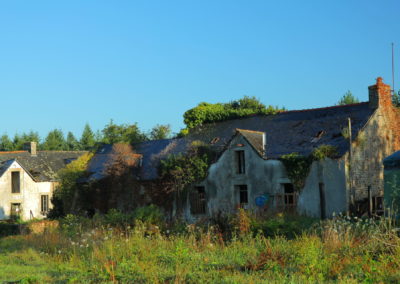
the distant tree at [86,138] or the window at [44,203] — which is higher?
the distant tree at [86,138]

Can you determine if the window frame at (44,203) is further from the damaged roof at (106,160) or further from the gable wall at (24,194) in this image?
the damaged roof at (106,160)

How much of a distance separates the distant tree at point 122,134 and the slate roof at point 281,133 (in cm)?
454

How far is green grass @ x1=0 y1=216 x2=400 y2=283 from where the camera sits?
346 inches

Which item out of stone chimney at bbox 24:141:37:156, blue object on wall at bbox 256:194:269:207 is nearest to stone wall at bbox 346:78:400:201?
blue object on wall at bbox 256:194:269:207

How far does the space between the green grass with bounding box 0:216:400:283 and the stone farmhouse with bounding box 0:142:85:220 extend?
29.8 m

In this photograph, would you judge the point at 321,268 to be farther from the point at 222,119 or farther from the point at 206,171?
the point at 222,119

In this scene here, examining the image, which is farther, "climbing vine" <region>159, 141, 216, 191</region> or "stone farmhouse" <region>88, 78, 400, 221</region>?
"climbing vine" <region>159, 141, 216, 191</region>

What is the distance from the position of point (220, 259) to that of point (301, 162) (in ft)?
51.8

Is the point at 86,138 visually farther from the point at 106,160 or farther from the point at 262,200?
the point at 262,200

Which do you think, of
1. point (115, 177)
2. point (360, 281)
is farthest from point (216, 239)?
point (115, 177)

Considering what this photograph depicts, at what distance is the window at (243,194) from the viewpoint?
94.1ft

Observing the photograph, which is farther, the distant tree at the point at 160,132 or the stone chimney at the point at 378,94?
the distant tree at the point at 160,132

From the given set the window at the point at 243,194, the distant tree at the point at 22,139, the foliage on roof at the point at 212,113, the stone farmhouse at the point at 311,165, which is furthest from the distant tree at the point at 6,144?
the window at the point at 243,194

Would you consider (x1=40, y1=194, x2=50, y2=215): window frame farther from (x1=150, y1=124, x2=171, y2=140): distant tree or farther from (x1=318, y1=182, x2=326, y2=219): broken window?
(x1=318, y1=182, x2=326, y2=219): broken window
